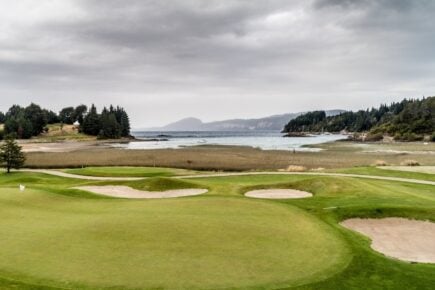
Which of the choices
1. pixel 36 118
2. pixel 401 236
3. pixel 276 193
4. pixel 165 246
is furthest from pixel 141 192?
pixel 36 118

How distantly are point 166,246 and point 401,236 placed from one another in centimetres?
1043

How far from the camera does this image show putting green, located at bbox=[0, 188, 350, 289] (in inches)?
396

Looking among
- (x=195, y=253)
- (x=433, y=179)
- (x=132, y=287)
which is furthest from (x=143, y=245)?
(x=433, y=179)

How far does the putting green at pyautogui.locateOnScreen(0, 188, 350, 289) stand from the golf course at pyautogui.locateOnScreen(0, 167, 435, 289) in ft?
0.10

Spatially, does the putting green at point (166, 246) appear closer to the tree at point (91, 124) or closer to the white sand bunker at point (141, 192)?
the white sand bunker at point (141, 192)

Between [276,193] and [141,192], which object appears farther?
[141,192]

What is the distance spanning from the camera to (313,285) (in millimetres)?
10070

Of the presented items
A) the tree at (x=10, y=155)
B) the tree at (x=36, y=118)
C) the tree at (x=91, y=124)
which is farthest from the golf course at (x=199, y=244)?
the tree at (x=36, y=118)

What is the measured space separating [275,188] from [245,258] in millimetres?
18214

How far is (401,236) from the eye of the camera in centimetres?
1680

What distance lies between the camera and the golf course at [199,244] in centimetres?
1011

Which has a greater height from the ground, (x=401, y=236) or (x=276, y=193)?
(x=276, y=193)

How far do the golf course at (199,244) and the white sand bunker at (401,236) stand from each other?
308 mm

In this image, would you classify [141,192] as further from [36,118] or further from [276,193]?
[36,118]
